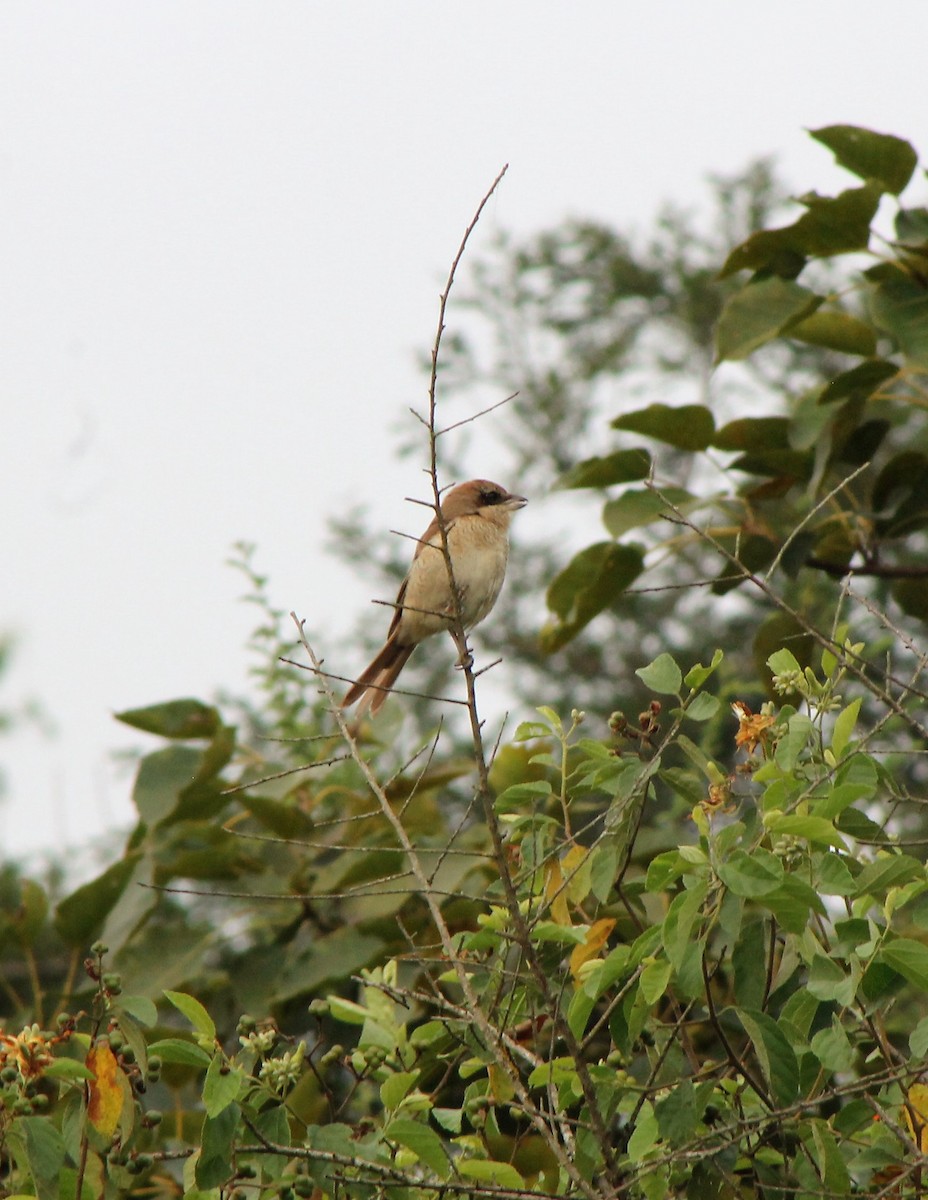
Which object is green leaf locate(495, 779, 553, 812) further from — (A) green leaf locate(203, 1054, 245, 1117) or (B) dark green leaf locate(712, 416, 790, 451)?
(B) dark green leaf locate(712, 416, 790, 451)

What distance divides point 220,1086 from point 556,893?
62 cm

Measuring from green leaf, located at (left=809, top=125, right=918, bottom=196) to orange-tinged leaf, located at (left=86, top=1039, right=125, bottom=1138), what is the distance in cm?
286

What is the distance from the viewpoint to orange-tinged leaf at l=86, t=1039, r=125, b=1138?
7.55 ft

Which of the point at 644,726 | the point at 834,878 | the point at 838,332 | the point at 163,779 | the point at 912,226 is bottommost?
the point at 163,779

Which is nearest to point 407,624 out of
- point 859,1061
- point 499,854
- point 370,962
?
point 370,962

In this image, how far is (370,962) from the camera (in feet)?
12.6

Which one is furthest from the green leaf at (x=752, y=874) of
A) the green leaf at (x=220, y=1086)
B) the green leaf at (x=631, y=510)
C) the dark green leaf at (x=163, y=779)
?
the dark green leaf at (x=163, y=779)

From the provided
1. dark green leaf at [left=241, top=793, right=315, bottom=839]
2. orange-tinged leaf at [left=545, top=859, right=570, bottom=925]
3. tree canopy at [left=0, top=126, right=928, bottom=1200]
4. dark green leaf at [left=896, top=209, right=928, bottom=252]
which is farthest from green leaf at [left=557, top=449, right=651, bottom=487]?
orange-tinged leaf at [left=545, top=859, right=570, bottom=925]

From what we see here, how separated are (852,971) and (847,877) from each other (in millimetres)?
142

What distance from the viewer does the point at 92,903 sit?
403 cm

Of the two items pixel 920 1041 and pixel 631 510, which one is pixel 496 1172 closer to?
pixel 920 1041

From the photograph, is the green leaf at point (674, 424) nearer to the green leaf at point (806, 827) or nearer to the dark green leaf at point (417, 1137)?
the green leaf at point (806, 827)

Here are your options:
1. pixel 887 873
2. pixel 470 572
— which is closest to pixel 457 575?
pixel 470 572

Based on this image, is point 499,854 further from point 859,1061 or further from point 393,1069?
point 859,1061
